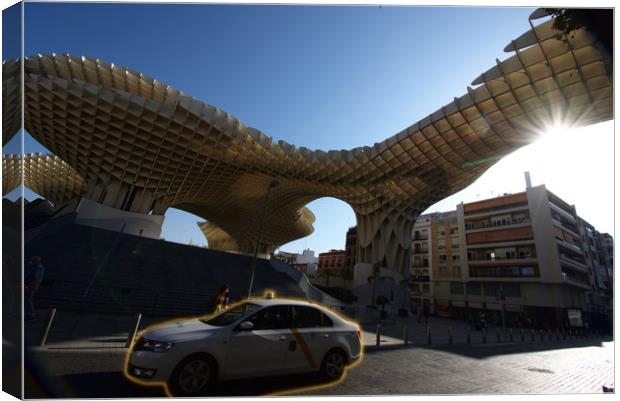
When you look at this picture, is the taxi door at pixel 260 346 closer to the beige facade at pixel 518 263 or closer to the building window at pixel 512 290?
the beige facade at pixel 518 263

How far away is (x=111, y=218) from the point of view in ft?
104

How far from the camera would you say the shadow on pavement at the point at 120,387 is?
4480 millimetres

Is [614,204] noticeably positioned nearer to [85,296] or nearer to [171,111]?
[85,296]

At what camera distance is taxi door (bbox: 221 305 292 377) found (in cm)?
475

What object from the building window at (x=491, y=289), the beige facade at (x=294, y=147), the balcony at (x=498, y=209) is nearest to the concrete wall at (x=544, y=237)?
the balcony at (x=498, y=209)

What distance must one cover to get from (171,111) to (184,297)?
18369 millimetres

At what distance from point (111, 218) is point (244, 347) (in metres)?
33.3

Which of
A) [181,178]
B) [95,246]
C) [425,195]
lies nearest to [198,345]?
[95,246]

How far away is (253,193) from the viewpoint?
144ft

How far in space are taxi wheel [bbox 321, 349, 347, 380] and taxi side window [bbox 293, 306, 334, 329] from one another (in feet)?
1.77

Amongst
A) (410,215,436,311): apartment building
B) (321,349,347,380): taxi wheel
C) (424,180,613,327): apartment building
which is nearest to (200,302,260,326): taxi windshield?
(321,349,347,380): taxi wheel

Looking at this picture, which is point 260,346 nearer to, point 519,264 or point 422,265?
point 519,264

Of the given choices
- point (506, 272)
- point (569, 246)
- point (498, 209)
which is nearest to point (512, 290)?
point (506, 272)

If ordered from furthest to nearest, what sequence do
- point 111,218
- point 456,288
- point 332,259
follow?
point 332,259 < point 456,288 < point 111,218
